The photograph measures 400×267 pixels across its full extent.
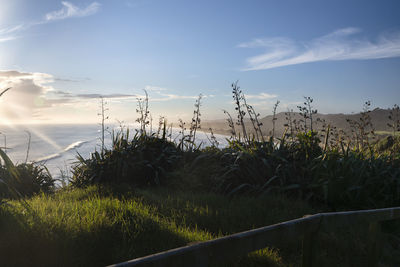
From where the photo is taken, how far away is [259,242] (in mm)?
2055

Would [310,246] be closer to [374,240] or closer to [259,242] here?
[259,242]

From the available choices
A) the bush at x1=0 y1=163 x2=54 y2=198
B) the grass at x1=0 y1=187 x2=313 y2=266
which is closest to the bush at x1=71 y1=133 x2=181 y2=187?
the bush at x1=0 y1=163 x2=54 y2=198

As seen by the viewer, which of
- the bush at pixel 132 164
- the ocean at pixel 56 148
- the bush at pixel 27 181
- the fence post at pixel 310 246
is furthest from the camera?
the ocean at pixel 56 148

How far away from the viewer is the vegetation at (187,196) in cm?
311

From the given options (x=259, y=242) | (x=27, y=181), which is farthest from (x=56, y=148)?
(x=259, y=242)

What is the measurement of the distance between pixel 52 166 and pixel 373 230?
106ft

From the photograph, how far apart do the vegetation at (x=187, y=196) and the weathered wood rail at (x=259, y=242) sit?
0.83 metres

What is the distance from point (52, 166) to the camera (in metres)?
30.8

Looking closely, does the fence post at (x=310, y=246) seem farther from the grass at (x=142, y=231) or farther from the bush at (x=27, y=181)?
the bush at (x=27, y=181)

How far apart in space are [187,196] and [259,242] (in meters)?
3.52

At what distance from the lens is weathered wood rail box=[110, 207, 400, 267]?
157cm

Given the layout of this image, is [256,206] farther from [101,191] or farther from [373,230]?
[101,191]

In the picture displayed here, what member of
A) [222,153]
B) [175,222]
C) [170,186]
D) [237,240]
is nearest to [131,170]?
[170,186]

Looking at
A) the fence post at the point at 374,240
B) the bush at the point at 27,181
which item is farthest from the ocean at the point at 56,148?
the fence post at the point at 374,240
